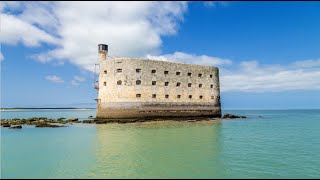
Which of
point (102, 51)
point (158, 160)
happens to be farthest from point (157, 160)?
point (102, 51)

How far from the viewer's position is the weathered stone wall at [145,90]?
32.3m

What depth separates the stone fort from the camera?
32.3 meters

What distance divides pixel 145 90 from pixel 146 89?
0.58 feet

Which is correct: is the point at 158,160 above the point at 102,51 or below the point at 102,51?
below

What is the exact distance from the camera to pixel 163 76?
3456cm

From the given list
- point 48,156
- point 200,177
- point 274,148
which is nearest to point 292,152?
point 274,148

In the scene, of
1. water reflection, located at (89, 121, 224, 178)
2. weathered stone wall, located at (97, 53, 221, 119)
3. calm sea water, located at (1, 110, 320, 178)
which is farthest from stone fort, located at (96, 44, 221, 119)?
water reflection, located at (89, 121, 224, 178)

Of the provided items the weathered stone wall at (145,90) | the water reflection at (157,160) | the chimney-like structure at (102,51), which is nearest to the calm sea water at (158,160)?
the water reflection at (157,160)

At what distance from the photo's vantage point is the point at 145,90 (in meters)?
33.0

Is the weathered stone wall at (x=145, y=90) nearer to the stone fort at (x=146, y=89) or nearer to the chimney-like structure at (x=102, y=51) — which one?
the stone fort at (x=146, y=89)

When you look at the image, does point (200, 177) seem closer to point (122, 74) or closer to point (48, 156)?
point (48, 156)

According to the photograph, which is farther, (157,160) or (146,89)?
(146,89)

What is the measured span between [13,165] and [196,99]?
28.7m

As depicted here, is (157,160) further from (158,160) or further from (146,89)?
(146,89)
